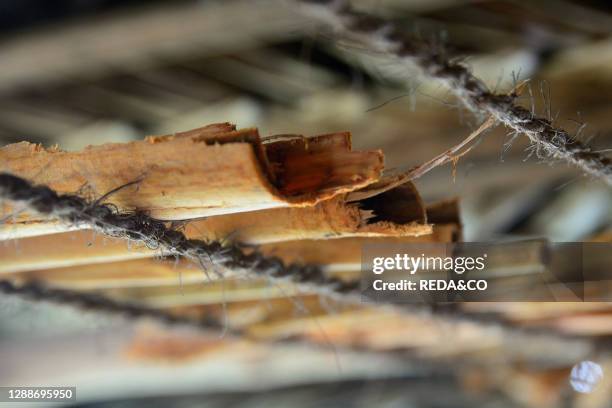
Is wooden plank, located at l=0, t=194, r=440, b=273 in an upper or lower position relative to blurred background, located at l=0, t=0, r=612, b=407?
lower

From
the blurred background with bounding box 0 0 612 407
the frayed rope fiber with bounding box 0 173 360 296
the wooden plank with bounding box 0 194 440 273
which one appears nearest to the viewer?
the frayed rope fiber with bounding box 0 173 360 296

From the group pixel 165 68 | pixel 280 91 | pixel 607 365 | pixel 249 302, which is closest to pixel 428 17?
pixel 280 91

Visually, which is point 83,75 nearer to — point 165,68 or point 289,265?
point 165,68

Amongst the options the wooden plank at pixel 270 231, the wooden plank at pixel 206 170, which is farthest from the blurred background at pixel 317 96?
the wooden plank at pixel 206 170

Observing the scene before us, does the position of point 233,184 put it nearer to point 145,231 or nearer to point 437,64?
point 145,231

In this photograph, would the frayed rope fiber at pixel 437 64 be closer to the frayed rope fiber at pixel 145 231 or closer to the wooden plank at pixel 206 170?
the wooden plank at pixel 206 170

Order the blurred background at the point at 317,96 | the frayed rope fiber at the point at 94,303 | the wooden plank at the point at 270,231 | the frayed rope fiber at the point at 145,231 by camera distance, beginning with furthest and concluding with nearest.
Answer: the blurred background at the point at 317,96, the frayed rope fiber at the point at 94,303, the wooden plank at the point at 270,231, the frayed rope fiber at the point at 145,231

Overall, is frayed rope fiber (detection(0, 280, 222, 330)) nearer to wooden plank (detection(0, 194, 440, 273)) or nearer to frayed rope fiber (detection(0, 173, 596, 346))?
frayed rope fiber (detection(0, 173, 596, 346))

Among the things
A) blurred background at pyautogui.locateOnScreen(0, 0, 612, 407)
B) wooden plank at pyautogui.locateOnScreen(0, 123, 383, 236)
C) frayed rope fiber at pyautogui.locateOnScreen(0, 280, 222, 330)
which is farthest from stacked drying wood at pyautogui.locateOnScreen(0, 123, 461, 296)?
blurred background at pyautogui.locateOnScreen(0, 0, 612, 407)
